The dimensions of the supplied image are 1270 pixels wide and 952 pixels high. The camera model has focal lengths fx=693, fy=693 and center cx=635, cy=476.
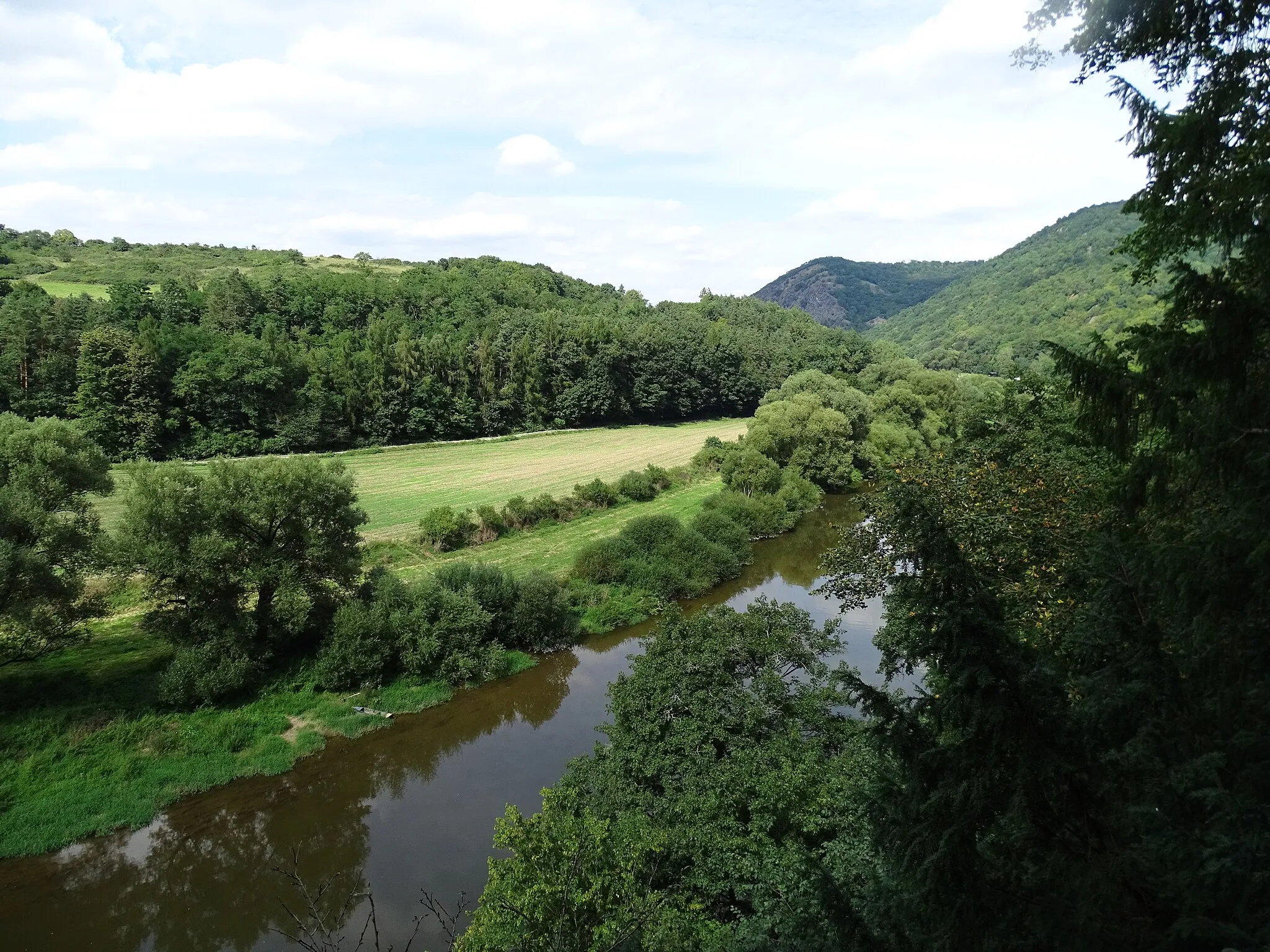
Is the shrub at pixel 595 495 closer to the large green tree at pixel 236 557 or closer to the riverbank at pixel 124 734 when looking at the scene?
the riverbank at pixel 124 734

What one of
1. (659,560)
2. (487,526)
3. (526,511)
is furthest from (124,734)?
(526,511)

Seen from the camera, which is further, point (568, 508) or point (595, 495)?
point (595, 495)

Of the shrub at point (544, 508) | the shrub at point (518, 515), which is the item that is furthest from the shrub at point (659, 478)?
the shrub at point (518, 515)

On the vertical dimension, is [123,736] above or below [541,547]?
below

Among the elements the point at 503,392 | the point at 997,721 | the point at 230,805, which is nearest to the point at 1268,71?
the point at 997,721

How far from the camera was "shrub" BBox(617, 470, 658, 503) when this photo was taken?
45.0 meters

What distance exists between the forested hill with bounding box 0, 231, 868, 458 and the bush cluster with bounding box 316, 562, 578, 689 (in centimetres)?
3405

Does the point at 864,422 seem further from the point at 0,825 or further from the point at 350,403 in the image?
the point at 0,825

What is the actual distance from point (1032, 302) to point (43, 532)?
144049 millimetres

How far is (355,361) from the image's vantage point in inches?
2477

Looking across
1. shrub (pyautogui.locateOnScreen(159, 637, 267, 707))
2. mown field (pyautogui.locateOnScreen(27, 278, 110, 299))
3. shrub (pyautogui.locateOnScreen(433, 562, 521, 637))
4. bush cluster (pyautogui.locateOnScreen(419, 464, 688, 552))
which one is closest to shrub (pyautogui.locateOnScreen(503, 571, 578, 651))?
shrub (pyautogui.locateOnScreen(433, 562, 521, 637))

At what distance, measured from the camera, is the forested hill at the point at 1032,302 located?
98562 mm

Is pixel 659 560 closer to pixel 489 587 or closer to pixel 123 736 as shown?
pixel 489 587

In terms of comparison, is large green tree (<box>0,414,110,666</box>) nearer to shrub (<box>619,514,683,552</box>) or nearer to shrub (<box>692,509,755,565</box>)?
shrub (<box>619,514,683,552</box>)
